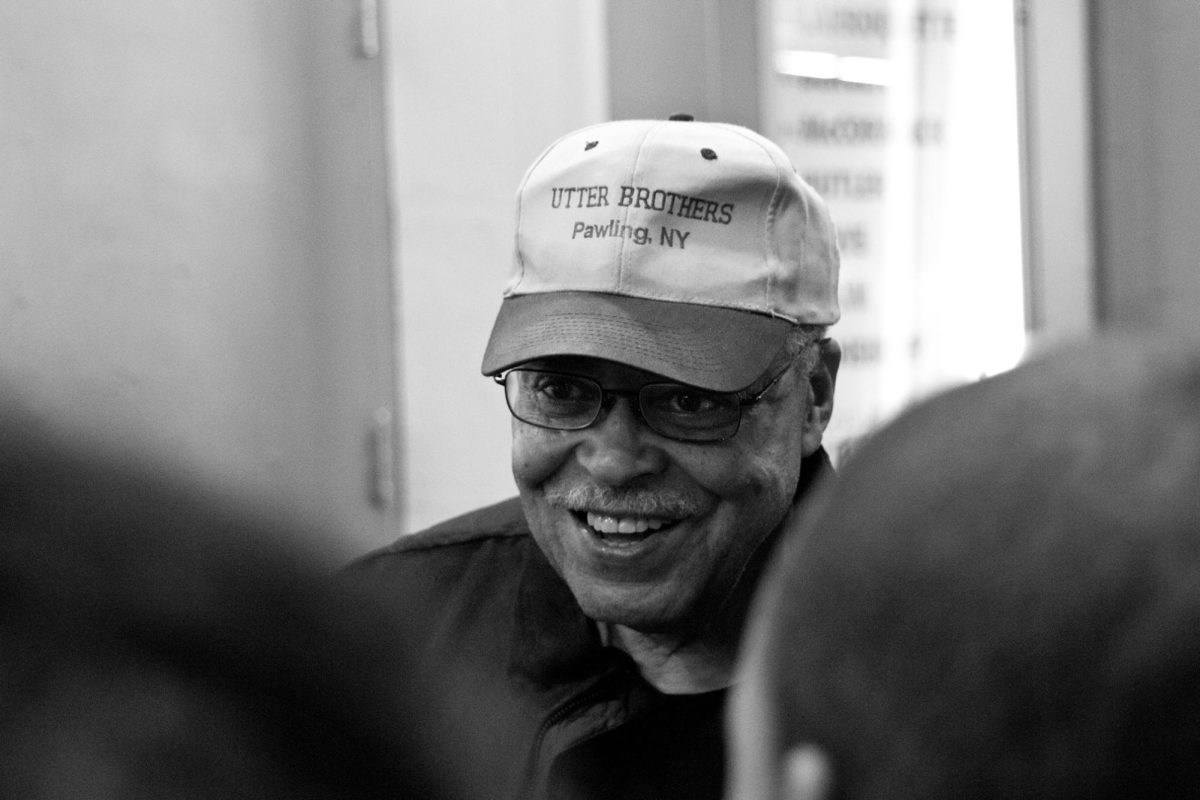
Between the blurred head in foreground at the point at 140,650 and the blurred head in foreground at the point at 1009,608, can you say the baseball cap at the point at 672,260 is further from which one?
the blurred head in foreground at the point at 140,650

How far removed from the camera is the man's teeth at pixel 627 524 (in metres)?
2.13

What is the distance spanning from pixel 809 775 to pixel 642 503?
135cm

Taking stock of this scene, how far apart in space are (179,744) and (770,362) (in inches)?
63.8

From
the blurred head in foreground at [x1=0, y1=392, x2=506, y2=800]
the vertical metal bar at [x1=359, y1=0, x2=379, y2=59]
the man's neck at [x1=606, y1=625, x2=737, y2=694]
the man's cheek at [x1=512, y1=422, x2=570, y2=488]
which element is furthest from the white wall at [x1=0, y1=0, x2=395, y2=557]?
the blurred head in foreground at [x1=0, y1=392, x2=506, y2=800]

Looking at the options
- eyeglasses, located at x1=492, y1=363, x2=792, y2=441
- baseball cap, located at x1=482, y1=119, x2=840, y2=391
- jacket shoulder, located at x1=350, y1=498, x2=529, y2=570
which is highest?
baseball cap, located at x1=482, y1=119, x2=840, y2=391

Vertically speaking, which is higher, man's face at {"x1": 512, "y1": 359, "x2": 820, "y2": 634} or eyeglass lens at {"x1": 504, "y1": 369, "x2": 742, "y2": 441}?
eyeglass lens at {"x1": 504, "y1": 369, "x2": 742, "y2": 441}

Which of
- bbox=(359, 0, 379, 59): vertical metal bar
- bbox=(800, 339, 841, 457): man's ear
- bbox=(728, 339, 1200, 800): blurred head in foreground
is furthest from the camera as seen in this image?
bbox=(359, 0, 379, 59): vertical metal bar

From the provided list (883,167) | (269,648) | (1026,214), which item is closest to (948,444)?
(269,648)

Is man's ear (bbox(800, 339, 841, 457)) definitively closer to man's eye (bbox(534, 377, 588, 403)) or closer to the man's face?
the man's face

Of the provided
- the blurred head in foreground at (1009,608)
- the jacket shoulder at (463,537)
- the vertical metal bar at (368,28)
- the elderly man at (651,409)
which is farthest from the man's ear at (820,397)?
the vertical metal bar at (368,28)

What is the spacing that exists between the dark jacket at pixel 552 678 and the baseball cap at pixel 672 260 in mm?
240

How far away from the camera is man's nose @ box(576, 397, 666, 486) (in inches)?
83.4

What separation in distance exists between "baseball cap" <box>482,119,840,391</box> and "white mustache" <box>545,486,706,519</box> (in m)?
0.15

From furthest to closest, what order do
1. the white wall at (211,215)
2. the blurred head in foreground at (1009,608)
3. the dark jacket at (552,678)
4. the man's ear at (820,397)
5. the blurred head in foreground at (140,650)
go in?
the white wall at (211,215) → the man's ear at (820,397) → the dark jacket at (552,678) → the blurred head in foreground at (1009,608) → the blurred head in foreground at (140,650)
